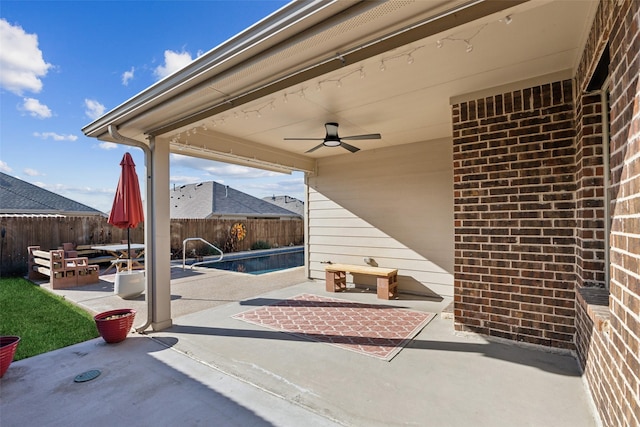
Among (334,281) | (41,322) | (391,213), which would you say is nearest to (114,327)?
(41,322)

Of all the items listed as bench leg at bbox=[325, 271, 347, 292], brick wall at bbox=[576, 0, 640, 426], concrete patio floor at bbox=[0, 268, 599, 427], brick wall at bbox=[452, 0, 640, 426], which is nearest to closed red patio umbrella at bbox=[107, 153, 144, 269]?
concrete patio floor at bbox=[0, 268, 599, 427]

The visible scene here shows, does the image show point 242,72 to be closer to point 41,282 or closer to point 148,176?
point 148,176

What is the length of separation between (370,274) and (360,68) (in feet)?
15.1

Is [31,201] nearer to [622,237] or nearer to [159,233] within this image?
[159,233]

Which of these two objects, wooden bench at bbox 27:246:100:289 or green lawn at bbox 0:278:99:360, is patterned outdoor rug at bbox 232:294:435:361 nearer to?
green lawn at bbox 0:278:99:360

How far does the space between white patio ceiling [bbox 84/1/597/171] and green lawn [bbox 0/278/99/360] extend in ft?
9.21

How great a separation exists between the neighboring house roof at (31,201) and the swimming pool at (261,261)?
7.04 metres

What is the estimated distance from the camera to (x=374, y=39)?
2.12m

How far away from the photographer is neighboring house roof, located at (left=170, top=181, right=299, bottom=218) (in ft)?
66.3

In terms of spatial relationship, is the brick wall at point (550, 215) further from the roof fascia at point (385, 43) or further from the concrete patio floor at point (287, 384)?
the roof fascia at point (385, 43)

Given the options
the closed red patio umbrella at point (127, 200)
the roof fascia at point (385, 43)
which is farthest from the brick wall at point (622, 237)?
the closed red patio umbrella at point (127, 200)

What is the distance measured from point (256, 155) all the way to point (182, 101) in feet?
10.7

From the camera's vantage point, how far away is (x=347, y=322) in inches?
182

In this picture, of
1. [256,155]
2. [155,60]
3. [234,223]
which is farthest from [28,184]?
[256,155]
